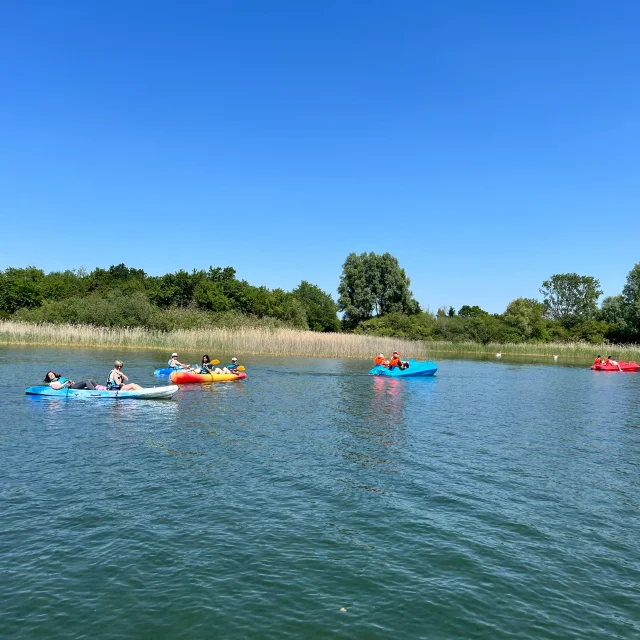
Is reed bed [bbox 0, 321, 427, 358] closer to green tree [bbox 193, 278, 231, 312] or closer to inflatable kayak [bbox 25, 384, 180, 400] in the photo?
green tree [bbox 193, 278, 231, 312]

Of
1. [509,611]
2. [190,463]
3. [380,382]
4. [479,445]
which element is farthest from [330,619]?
[380,382]

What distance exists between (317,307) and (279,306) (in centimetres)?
1151

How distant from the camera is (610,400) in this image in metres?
25.7

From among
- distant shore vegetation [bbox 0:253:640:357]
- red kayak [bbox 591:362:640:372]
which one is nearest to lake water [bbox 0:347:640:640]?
red kayak [bbox 591:362:640:372]

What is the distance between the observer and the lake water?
6.41 metres

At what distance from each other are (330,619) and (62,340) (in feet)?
137

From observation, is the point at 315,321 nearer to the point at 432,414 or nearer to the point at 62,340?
the point at 62,340

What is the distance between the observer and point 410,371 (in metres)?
32.3

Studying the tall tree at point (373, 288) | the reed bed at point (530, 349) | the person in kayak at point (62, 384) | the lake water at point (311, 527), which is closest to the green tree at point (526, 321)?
the reed bed at point (530, 349)

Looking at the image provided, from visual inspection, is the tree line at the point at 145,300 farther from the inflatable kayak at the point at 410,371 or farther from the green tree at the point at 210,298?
the inflatable kayak at the point at 410,371

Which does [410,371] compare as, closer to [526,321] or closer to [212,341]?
[212,341]

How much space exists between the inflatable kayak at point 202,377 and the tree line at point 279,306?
2454 centimetres

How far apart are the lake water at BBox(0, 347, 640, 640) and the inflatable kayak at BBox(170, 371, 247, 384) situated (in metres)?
7.02

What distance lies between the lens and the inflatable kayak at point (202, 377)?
25.2 metres
